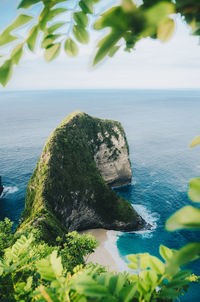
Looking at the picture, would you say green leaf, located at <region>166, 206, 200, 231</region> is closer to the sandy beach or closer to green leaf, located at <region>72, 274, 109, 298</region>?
green leaf, located at <region>72, 274, 109, 298</region>

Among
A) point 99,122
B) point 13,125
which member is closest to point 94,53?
point 99,122

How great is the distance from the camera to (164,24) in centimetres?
78

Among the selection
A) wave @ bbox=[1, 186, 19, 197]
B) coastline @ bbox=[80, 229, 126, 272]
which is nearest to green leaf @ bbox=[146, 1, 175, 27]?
coastline @ bbox=[80, 229, 126, 272]

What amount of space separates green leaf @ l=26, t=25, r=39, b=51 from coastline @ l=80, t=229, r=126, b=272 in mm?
28165

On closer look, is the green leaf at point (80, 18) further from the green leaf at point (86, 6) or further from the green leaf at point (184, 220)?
the green leaf at point (184, 220)

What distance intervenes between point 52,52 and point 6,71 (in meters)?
0.46

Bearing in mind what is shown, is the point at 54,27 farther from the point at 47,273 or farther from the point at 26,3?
the point at 47,273

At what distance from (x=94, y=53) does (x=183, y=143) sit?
2975 inches

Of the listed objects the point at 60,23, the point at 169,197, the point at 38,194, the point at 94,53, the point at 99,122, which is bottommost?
the point at 169,197

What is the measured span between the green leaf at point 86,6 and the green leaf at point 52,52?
11.9 inches

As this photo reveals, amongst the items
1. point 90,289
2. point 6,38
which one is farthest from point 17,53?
point 90,289

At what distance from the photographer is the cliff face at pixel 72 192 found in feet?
68.9

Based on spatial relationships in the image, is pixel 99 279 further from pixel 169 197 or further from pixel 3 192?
pixel 3 192

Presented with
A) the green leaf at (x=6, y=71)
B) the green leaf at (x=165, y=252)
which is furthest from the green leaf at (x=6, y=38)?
the green leaf at (x=165, y=252)
